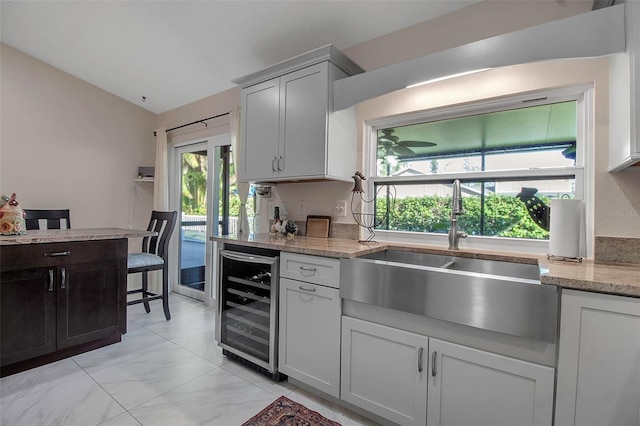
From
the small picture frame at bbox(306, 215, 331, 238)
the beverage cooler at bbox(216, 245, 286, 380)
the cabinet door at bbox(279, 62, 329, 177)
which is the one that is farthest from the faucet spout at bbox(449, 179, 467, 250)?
the beverage cooler at bbox(216, 245, 286, 380)

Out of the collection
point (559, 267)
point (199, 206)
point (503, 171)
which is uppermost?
point (503, 171)

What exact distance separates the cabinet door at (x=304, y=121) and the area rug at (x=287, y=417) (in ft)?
4.89

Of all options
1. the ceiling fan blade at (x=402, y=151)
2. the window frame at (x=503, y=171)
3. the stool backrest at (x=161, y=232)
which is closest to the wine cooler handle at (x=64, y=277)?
the stool backrest at (x=161, y=232)

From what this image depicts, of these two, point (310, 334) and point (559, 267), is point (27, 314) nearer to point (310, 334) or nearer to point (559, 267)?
point (310, 334)

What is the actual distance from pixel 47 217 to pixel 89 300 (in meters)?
1.39

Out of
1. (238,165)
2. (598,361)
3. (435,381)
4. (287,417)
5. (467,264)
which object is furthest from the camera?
(238,165)

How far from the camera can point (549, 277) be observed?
1171 millimetres

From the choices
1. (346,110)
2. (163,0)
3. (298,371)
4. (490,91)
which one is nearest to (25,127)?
(163,0)

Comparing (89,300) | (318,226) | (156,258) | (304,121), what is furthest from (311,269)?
(156,258)

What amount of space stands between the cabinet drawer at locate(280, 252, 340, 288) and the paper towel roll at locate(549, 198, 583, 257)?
1.15 m

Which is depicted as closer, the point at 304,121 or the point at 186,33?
the point at 304,121

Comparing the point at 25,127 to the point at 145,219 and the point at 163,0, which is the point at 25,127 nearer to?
the point at 145,219

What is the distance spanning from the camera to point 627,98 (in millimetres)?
1313

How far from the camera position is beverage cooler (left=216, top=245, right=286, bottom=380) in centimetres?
203
